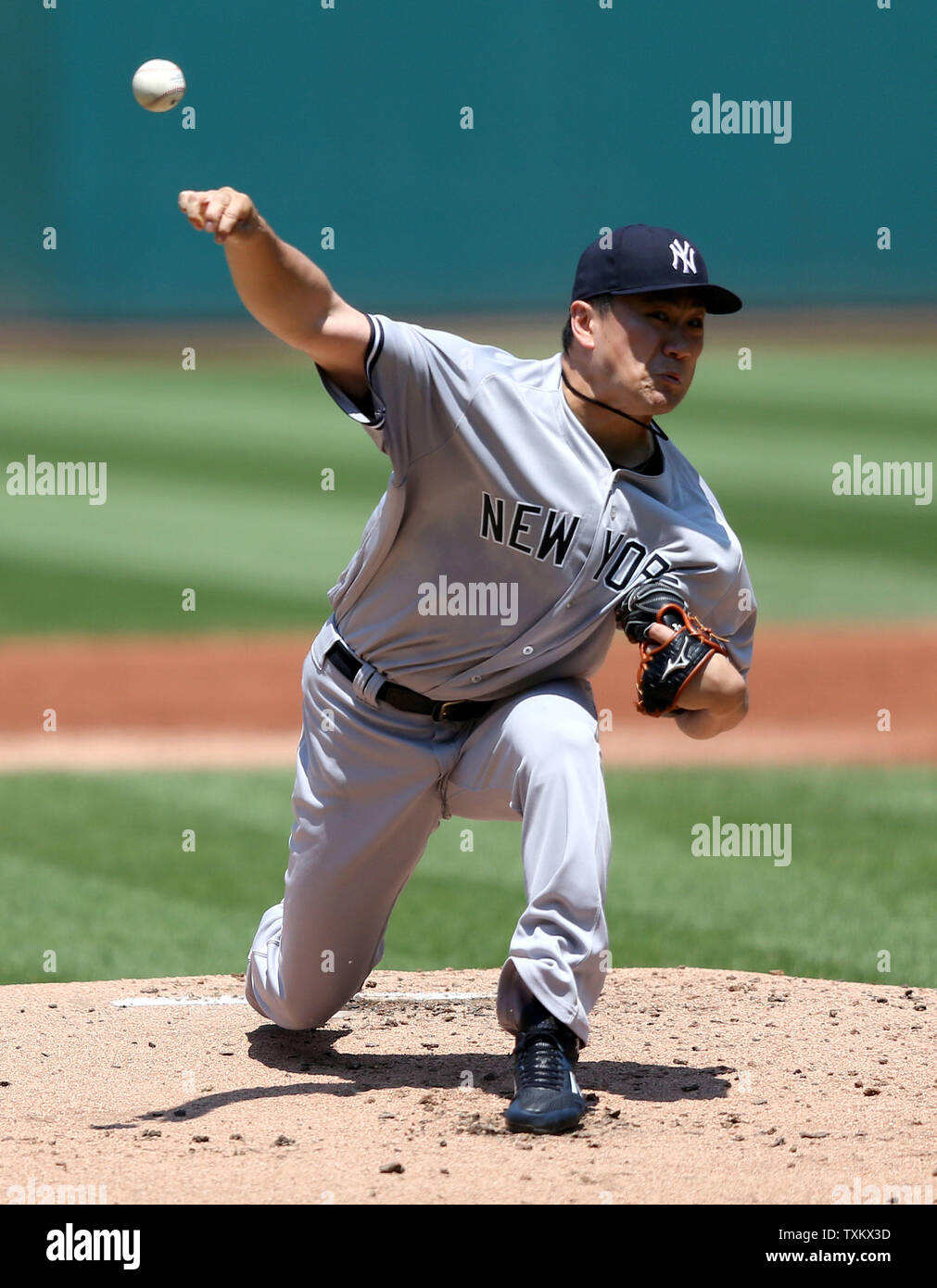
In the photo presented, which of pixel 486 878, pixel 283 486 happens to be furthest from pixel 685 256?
pixel 283 486

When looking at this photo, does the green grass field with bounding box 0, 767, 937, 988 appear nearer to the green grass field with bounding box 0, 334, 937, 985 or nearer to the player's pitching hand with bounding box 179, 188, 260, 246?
the green grass field with bounding box 0, 334, 937, 985

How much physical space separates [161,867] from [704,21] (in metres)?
18.9

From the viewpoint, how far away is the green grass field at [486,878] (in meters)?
5.88

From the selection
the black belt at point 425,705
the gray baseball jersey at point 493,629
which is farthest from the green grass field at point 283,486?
the black belt at point 425,705

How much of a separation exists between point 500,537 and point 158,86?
127cm

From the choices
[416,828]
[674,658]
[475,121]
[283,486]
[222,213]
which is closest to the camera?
[222,213]

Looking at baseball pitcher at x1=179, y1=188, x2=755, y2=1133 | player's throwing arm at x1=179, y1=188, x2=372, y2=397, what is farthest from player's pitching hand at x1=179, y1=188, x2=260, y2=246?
baseball pitcher at x1=179, y1=188, x2=755, y2=1133

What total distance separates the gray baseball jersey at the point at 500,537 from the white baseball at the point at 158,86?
70cm

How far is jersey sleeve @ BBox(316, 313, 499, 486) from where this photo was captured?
3588 mm

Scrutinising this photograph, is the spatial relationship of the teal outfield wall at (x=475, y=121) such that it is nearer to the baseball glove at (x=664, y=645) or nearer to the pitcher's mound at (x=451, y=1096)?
the pitcher's mound at (x=451, y=1096)

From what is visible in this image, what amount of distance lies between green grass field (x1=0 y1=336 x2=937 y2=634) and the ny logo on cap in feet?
31.5

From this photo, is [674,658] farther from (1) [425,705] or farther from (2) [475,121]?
(2) [475,121]

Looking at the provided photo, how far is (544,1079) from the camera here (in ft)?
11.5

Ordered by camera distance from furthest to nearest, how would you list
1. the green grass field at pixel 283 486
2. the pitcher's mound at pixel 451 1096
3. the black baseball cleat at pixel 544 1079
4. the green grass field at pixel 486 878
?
the green grass field at pixel 283 486, the green grass field at pixel 486 878, the black baseball cleat at pixel 544 1079, the pitcher's mound at pixel 451 1096
